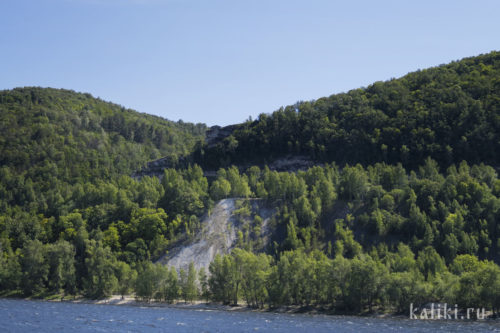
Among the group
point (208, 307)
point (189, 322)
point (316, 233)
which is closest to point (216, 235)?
point (316, 233)

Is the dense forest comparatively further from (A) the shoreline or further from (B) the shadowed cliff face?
(B) the shadowed cliff face

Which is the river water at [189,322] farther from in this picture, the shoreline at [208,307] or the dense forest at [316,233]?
the dense forest at [316,233]

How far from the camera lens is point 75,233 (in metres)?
163

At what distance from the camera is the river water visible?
279ft

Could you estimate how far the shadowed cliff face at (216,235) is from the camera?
150 m

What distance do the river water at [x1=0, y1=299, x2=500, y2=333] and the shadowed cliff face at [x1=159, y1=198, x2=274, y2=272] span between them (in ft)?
108

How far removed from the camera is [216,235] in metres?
158

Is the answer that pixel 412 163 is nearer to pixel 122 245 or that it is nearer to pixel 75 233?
pixel 122 245

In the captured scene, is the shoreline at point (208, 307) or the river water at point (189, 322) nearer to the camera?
the river water at point (189, 322)

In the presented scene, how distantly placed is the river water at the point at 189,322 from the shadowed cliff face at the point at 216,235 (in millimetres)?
32966

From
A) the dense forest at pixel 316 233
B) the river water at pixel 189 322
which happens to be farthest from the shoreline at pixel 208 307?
the river water at pixel 189 322

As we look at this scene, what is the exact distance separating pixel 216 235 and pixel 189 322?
63.5 meters

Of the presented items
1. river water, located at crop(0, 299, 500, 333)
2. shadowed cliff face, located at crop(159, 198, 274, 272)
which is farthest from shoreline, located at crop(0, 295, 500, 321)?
shadowed cliff face, located at crop(159, 198, 274, 272)

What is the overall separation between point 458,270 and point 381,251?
1927 centimetres
